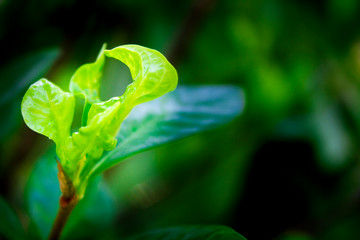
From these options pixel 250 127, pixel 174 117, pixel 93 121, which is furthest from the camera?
pixel 250 127

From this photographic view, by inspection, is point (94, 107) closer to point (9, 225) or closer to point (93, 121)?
point (93, 121)

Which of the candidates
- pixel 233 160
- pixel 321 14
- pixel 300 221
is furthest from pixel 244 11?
pixel 300 221

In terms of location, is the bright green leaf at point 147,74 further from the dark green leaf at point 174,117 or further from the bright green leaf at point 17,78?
the bright green leaf at point 17,78

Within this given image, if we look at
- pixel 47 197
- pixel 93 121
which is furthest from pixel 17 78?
pixel 93 121

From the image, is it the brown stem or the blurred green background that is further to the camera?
the blurred green background

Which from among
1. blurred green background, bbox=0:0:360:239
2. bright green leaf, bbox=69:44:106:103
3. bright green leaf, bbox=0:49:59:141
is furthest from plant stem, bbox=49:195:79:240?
blurred green background, bbox=0:0:360:239

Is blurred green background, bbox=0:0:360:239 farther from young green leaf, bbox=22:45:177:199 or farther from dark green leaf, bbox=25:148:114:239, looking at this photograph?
young green leaf, bbox=22:45:177:199
